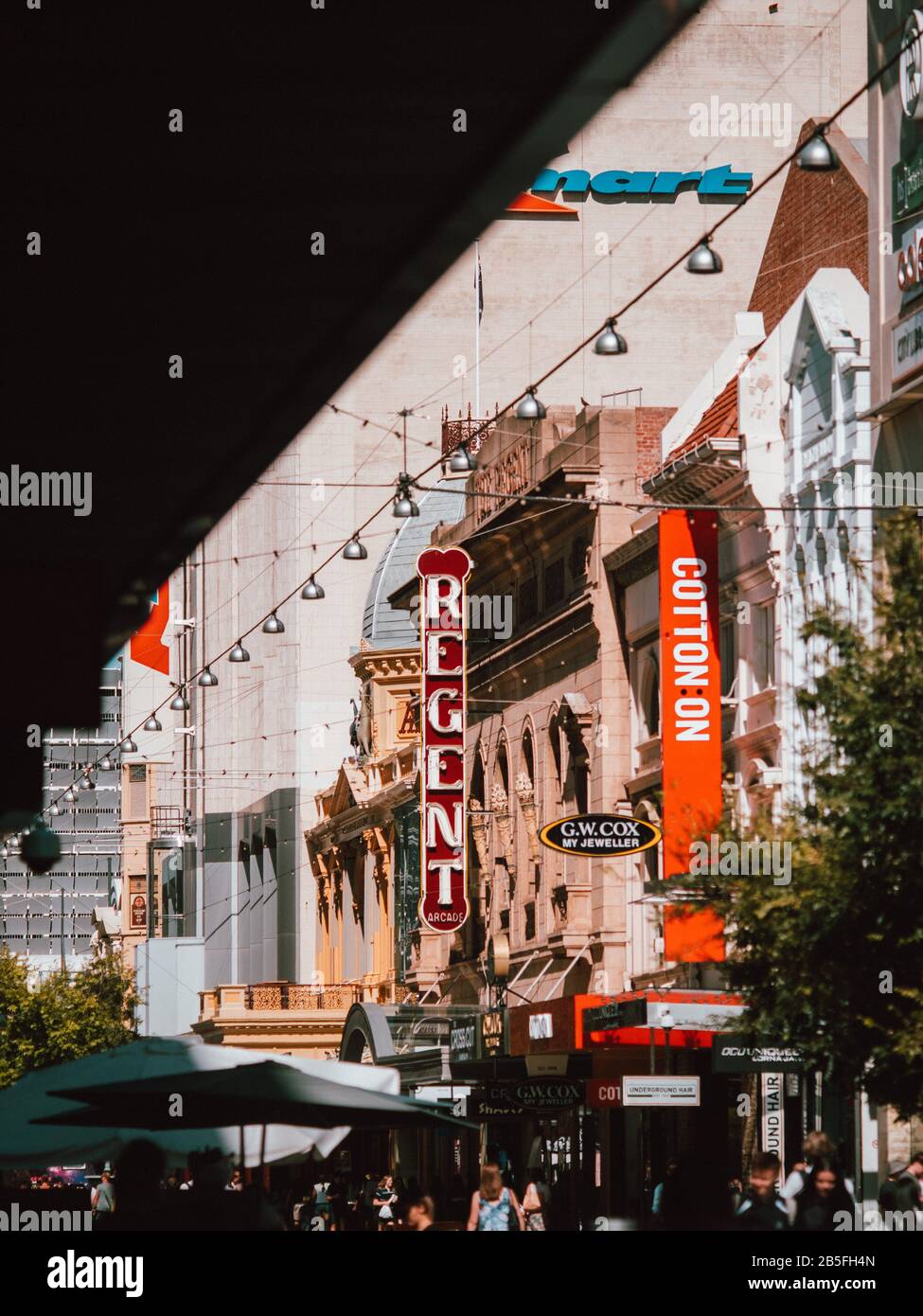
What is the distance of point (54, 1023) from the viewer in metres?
81.9

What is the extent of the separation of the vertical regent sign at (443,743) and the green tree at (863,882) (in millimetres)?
23149

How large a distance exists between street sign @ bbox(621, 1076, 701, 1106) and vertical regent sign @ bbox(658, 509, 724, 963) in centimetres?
404

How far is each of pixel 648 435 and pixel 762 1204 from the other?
2808cm

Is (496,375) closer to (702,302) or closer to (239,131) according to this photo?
(702,302)

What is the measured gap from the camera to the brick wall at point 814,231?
35.8 metres

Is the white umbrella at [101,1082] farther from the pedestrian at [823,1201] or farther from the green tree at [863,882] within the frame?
the green tree at [863,882]

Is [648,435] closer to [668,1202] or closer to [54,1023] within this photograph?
[668,1202]

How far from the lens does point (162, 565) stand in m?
19.2

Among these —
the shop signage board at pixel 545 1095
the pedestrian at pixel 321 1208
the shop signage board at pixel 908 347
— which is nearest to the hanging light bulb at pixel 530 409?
the shop signage board at pixel 908 347

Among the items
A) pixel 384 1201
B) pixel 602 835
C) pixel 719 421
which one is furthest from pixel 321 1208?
pixel 719 421

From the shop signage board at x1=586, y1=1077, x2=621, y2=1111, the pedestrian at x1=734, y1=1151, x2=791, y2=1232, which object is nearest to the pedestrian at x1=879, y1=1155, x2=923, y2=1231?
the pedestrian at x1=734, y1=1151, x2=791, y2=1232

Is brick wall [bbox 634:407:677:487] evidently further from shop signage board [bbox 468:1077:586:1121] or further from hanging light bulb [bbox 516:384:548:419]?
hanging light bulb [bbox 516:384:548:419]

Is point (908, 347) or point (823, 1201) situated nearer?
point (823, 1201)

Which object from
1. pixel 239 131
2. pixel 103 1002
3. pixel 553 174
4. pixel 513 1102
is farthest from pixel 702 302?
pixel 239 131
